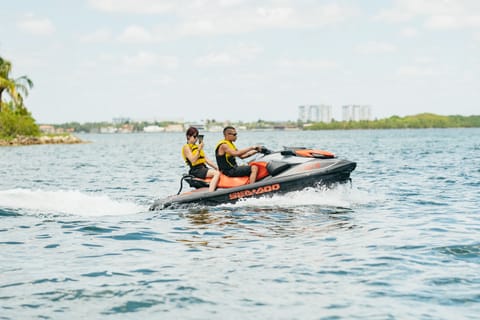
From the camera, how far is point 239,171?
12.3 m

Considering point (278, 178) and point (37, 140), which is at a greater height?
point (278, 178)

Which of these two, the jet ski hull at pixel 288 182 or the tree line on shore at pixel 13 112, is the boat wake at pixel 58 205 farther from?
the tree line on shore at pixel 13 112

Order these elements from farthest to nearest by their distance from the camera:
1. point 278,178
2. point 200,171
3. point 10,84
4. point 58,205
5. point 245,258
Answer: point 10,84 → point 58,205 → point 200,171 → point 278,178 → point 245,258

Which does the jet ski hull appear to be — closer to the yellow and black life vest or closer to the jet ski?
the jet ski

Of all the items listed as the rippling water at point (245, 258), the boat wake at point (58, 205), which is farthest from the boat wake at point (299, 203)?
the boat wake at point (58, 205)

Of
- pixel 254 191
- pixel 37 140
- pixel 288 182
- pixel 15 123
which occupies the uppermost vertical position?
pixel 15 123

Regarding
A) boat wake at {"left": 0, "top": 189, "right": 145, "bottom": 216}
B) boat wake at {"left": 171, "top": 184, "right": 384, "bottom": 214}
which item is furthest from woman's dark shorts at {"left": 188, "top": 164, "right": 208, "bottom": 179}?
boat wake at {"left": 0, "top": 189, "right": 145, "bottom": 216}

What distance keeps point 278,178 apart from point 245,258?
14.3ft

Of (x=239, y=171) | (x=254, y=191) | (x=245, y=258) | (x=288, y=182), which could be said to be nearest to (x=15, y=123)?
(x=239, y=171)

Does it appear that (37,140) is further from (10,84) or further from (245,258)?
(245,258)

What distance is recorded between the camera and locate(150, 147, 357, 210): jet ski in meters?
12.0

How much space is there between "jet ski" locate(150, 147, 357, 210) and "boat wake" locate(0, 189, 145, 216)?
114cm

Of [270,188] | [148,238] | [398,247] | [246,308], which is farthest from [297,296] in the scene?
[270,188]

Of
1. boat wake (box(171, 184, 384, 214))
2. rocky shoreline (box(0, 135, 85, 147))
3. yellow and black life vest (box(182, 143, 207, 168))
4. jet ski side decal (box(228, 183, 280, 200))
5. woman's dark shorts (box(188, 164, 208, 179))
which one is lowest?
rocky shoreline (box(0, 135, 85, 147))
